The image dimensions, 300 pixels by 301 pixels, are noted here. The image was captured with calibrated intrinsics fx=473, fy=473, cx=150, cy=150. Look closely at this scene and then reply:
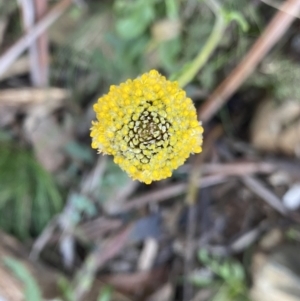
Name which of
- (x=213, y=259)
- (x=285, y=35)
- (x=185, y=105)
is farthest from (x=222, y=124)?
(x=185, y=105)

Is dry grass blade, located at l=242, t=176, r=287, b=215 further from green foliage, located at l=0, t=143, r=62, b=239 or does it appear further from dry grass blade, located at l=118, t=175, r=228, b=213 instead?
green foliage, located at l=0, t=143, r=62, b=239

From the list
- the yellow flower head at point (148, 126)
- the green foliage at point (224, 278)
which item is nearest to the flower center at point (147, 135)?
the yellow flower head at point (148, 126)

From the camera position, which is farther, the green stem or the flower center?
the green stem

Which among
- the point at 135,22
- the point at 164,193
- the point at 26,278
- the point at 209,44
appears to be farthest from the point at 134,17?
the point at 26,278

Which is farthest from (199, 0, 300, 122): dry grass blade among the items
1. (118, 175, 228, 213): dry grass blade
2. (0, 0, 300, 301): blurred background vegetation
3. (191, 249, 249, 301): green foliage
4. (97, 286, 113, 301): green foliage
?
(97, 286, 113, 301): green foliage

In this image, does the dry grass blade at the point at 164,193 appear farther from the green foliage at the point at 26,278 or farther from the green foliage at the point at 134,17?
the green foliage at the point at 134,17

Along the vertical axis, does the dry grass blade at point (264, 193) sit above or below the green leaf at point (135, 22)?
below
